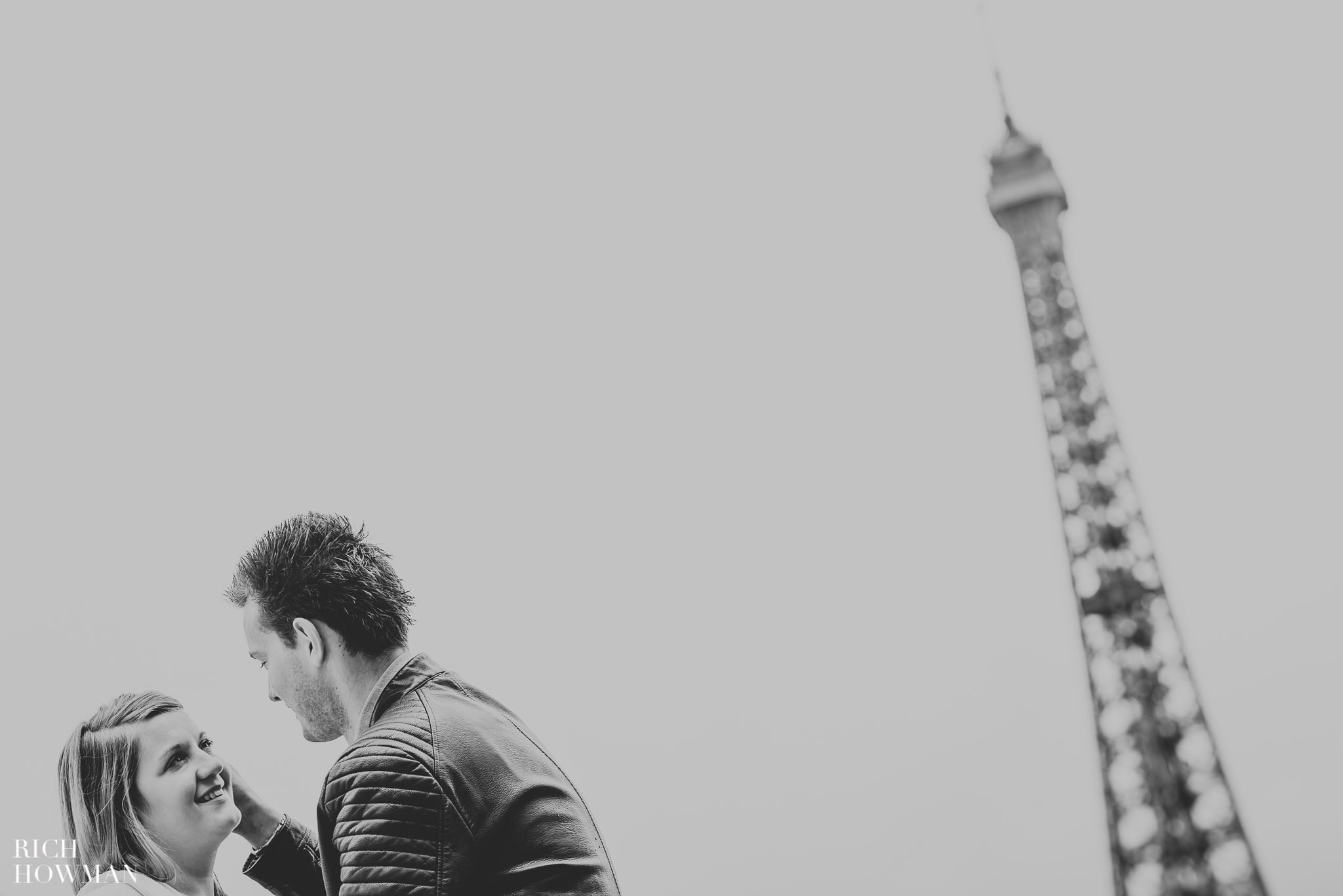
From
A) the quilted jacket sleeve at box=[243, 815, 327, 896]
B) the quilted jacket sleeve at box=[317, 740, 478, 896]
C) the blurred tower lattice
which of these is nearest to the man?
the quilted jacket sleeve at box=[317, 740, 478, 896]

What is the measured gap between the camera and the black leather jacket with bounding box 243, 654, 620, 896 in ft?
3.85

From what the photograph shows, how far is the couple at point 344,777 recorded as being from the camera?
119 centimetres

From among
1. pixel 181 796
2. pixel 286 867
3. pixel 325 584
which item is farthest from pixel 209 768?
pixel 325 584

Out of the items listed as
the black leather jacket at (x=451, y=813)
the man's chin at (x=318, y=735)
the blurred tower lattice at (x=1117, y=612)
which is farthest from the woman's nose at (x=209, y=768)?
the blurred tower lattice at (x=1117, y=612)

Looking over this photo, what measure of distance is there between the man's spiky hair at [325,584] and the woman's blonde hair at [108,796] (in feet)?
1.73

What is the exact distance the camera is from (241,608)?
151cm

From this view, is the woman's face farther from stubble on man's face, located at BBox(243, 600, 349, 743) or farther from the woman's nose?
stubble on man's face, located at BBox(243, 600, 349, 743)

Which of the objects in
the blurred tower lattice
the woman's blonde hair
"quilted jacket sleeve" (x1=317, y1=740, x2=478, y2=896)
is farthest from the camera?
the blurred tower lattice

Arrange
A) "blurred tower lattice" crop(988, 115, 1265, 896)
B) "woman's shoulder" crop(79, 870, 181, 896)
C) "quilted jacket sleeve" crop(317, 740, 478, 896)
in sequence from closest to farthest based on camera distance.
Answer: "quilted jacket sleeve" crop(317, 740, 478, 896) < "woman's shoulder" crop(79, 870, 181, 896) < "blurred tower lattice" crop(988, 115, 1265, 896)

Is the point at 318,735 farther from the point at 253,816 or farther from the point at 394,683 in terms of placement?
the point at 253,816

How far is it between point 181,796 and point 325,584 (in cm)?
63

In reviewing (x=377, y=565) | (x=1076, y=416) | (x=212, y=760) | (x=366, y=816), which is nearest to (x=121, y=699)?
(x=212, y=760)

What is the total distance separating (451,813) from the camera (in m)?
1.20

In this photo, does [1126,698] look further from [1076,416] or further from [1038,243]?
[1038,243]
